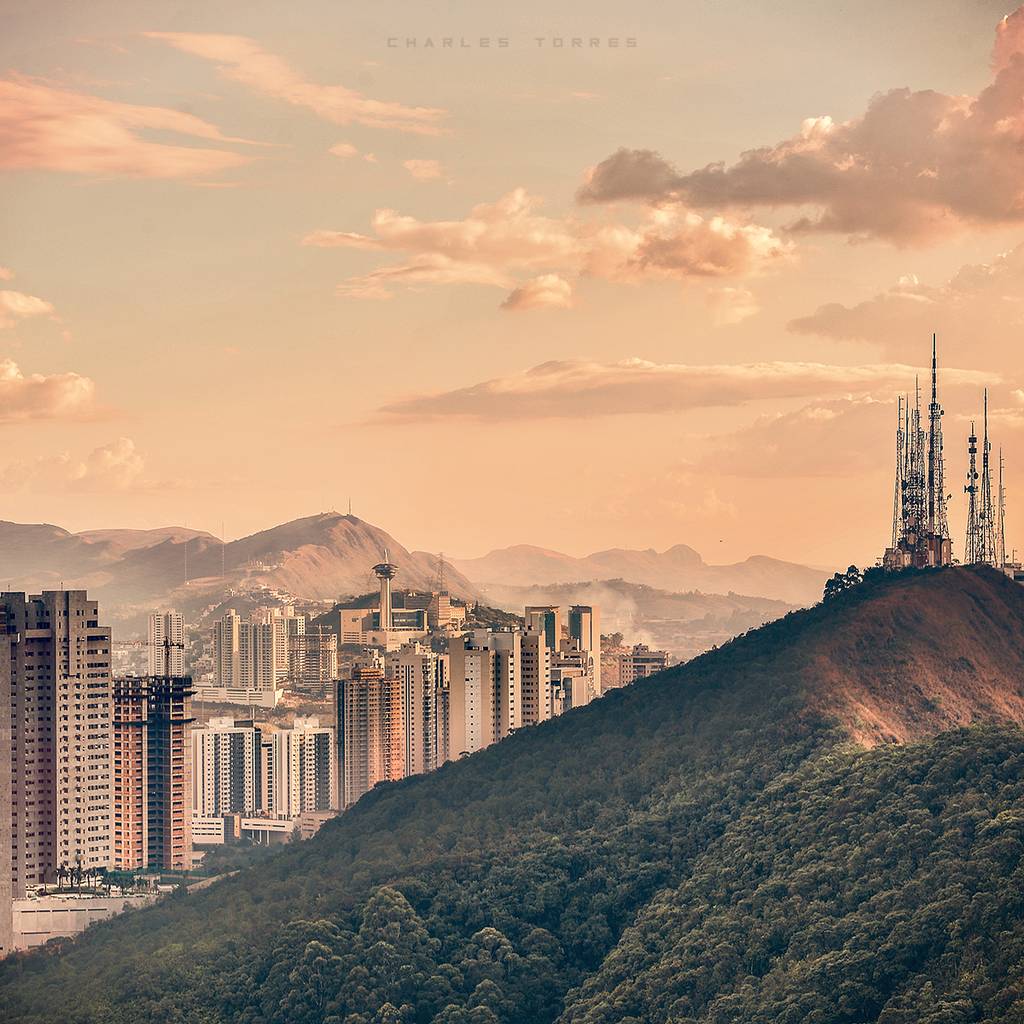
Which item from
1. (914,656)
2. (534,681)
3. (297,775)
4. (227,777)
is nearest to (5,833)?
(534,681)

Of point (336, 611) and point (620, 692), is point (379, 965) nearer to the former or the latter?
point (620, 692)

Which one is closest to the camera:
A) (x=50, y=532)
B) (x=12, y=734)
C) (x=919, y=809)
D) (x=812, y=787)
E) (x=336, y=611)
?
(x=919, y=809)

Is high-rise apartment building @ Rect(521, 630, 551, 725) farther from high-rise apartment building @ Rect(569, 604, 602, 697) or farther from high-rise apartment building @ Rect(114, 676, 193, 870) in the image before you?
high-rise apartment building @ Rect(569, 604, 602, 697)

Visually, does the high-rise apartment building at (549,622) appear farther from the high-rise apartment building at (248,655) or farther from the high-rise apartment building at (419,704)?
the high-rise apartment building at (419,704)

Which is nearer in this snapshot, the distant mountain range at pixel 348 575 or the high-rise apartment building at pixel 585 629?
the high-rise apartment building at pixel 585 629

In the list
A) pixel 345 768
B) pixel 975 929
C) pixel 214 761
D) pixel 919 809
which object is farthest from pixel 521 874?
pixel 214 761

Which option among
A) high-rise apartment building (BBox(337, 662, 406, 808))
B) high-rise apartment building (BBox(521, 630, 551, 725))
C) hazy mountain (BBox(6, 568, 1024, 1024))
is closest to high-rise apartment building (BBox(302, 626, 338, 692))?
high-rise apartment building (BBox(337, 662, 406, 808))

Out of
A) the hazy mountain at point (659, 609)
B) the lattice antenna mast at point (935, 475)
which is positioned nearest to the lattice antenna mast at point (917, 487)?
the lattice antenna mast at point (935, 475)
